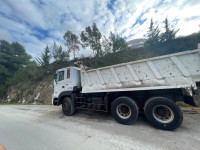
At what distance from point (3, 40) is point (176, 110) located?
106 ft

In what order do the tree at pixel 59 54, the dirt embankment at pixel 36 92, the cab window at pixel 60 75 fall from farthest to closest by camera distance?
the tree at pixel 59 54, the dirt embankment at pixel 36 92, the cab window at pixel 60 75

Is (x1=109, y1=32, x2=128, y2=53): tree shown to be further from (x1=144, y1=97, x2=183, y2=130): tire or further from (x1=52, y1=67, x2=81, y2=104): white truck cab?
(x1=144, y1=97, x2=183, y2=130): tire

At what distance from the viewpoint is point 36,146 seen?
75.2 inches

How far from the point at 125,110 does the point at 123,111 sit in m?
0.09

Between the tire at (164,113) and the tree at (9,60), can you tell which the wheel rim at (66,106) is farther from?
the tree at (9,60)

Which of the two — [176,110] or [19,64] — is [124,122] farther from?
[19,64]

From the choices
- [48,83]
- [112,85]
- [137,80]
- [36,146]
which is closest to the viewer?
[36,146]

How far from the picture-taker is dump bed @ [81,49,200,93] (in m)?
2.28

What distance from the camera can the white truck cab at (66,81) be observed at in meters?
4.18

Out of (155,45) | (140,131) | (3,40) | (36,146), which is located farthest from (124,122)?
(3,40)

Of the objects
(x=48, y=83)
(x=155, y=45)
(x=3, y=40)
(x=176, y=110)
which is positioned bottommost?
(x=176, y=110)

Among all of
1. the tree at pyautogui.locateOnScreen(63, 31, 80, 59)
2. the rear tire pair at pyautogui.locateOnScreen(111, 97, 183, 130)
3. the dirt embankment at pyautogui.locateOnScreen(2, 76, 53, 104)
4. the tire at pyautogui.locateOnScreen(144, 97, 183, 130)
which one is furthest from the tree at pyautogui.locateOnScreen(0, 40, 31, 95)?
the tire at pyautogui.locateOnScreen(144, 97, 183, 130)

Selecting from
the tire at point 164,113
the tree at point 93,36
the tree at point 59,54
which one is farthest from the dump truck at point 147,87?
the tree at point 59,54

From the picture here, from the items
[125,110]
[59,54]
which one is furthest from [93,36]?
[125,110]
